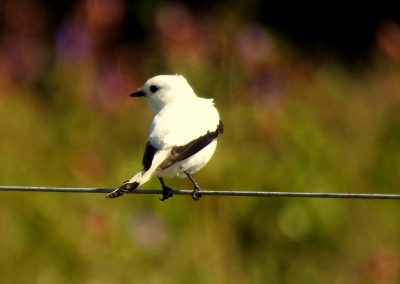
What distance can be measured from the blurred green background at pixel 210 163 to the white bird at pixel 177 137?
1203 mm

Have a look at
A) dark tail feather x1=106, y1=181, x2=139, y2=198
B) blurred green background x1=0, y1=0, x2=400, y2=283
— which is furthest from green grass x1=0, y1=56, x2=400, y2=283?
dark tail feather x1=106, y1=181, x2=139, y2=198

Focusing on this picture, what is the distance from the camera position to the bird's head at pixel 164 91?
277 inches

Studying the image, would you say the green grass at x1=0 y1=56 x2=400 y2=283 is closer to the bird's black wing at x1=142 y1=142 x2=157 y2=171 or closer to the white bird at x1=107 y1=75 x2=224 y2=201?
the white bird at x1=107 y1=75 x2=224 y2=201

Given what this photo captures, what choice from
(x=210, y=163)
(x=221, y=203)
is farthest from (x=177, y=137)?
(x=210, y=163)

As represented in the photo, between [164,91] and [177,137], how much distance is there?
3.12 feet

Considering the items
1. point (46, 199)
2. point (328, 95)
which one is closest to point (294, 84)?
point (328, 95)

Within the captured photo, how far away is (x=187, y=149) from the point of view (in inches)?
243

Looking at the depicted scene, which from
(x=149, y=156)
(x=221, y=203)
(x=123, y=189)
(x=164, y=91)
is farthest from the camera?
(x=221, y=203)

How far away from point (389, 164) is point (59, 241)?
2.38 meters

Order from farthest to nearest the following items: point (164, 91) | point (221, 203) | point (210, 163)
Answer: point (210, 163) < point (221, 203) < point (164, 91)

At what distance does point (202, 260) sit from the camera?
7.68m

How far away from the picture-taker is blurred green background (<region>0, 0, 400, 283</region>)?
306 inches

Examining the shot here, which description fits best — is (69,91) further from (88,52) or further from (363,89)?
(363,89)

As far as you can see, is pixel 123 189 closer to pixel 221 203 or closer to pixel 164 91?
pixel 164 91
